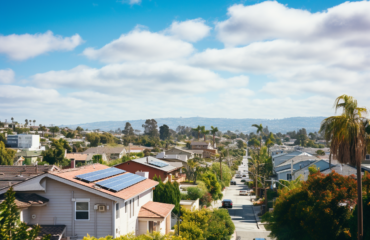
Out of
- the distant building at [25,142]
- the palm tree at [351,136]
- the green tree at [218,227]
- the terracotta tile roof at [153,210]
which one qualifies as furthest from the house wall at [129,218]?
the distant building at [25,142]

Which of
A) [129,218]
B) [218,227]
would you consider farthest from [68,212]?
[218,227]

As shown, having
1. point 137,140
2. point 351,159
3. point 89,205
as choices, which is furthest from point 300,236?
point 137,140

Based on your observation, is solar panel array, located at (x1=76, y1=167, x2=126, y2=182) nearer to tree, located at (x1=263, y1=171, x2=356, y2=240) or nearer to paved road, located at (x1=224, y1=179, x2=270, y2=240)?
tree, located at (x1=263, y1=171, x2=356, y2=240)

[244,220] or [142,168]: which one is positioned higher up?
[142,168]

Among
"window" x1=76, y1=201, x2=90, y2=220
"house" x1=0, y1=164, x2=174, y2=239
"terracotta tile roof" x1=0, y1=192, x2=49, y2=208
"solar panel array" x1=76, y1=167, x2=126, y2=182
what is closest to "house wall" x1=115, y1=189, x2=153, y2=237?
"house" x1=0, y1=164, x2=174, y2=239

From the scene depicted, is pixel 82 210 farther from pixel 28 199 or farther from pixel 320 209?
pixel 320 209

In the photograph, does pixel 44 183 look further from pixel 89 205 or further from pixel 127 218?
pixel 127 218
